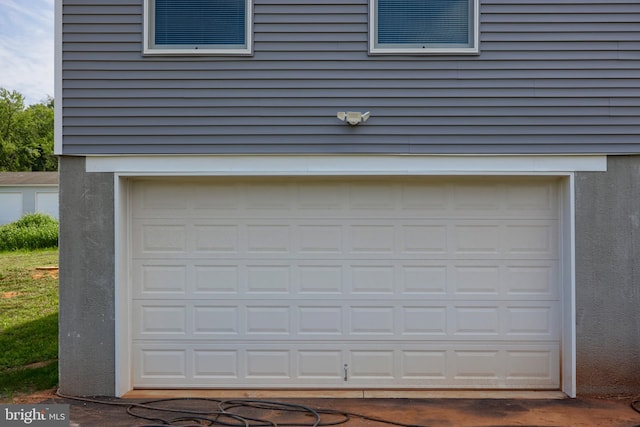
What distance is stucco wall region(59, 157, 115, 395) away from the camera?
6254 millimetres

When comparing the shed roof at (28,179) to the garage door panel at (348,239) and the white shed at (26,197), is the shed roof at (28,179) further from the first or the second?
the garage door panel at (348,239)

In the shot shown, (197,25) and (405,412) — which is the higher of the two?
(197,25)

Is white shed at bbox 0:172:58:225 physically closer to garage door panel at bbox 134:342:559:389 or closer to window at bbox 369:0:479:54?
garage door panel at bbox 134:342:559:389

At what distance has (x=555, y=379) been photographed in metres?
6.45

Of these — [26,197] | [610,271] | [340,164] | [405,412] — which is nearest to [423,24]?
[340,164]

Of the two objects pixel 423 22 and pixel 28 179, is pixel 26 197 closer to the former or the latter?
pixel 28 179

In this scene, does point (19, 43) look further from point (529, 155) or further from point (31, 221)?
point (529, 155)

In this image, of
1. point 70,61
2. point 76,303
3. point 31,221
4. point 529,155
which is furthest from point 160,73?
point 31,221

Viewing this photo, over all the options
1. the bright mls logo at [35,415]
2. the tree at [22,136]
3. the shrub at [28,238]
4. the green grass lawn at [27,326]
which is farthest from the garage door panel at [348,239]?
the tree at [22,136]

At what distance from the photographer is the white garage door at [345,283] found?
6.46m

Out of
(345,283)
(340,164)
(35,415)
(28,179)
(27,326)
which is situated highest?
(28,179)

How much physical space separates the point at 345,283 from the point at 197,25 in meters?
3.00

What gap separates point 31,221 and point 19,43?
1309 centimetres

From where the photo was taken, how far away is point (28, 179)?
94.4ft
